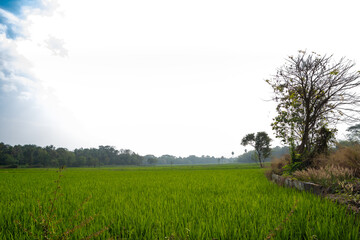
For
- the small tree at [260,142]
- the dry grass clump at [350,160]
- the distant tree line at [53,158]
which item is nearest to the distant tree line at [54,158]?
the distant tree line at [53,158]

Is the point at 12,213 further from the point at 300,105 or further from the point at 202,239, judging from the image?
the point at 300,105

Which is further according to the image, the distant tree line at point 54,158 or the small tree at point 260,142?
the distant tree line at point 54,158

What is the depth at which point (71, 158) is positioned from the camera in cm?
9512

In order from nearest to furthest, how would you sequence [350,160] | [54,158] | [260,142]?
[350,160], [260,142], [54,158]

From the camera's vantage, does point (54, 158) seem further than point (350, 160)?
Yes

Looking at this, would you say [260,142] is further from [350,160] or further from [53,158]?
[53,158]

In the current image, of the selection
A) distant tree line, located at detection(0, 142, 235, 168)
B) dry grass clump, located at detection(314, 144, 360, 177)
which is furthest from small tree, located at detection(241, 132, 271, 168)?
distant tree line, located at detection(0, 142, 235, 168)

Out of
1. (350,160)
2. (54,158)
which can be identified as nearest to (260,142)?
(350,160)

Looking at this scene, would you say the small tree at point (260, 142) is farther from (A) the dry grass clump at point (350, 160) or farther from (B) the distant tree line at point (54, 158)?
(B) the distant tree line at point (54, 158)

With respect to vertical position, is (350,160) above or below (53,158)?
above

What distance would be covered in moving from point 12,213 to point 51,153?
109 m

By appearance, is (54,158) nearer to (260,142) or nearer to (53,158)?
(53,158)

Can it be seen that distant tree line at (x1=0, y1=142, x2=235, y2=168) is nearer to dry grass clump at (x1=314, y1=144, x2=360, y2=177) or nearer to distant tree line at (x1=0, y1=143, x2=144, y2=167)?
distant tree line at (x1=0, y1=143, x2=144, y2=167)

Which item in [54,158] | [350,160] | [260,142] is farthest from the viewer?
[54,158]
